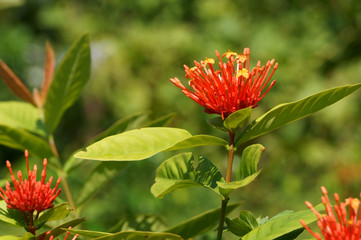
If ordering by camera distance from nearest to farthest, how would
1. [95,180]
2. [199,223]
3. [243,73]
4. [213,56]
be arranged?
[243,73] < [199,223] < [95,180] < [213,56]

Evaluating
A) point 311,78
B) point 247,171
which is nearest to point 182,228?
point 247,171

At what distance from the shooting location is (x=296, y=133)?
3398 mm

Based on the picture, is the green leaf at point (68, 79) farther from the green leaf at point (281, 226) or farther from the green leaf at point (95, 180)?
the green leaf at point (281, 226)

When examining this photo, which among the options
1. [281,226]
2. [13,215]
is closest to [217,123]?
[281,226]

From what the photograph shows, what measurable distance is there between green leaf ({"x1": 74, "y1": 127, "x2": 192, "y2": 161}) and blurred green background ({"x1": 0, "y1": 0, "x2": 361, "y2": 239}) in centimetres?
110

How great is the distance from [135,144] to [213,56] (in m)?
2.81

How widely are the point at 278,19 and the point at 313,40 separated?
0.35 metres

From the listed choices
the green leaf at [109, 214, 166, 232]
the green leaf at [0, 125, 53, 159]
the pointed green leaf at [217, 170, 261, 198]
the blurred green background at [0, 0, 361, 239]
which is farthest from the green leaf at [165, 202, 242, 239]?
the blurred green background at [0, 0, 361, 239]

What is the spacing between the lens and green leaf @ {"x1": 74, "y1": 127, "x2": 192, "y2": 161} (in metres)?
0.51

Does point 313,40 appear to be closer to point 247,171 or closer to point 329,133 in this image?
point 329,133

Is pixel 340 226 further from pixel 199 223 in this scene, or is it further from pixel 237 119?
pixel 199 223

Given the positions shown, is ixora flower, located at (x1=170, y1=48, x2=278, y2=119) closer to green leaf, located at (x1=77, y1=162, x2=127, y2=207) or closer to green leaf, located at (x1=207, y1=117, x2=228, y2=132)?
green leaf, located at (x1=207, y1=117, x2=228, y2=132)

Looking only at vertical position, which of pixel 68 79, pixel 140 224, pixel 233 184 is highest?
pixel 68 79

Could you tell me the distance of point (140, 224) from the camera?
2.36ft
